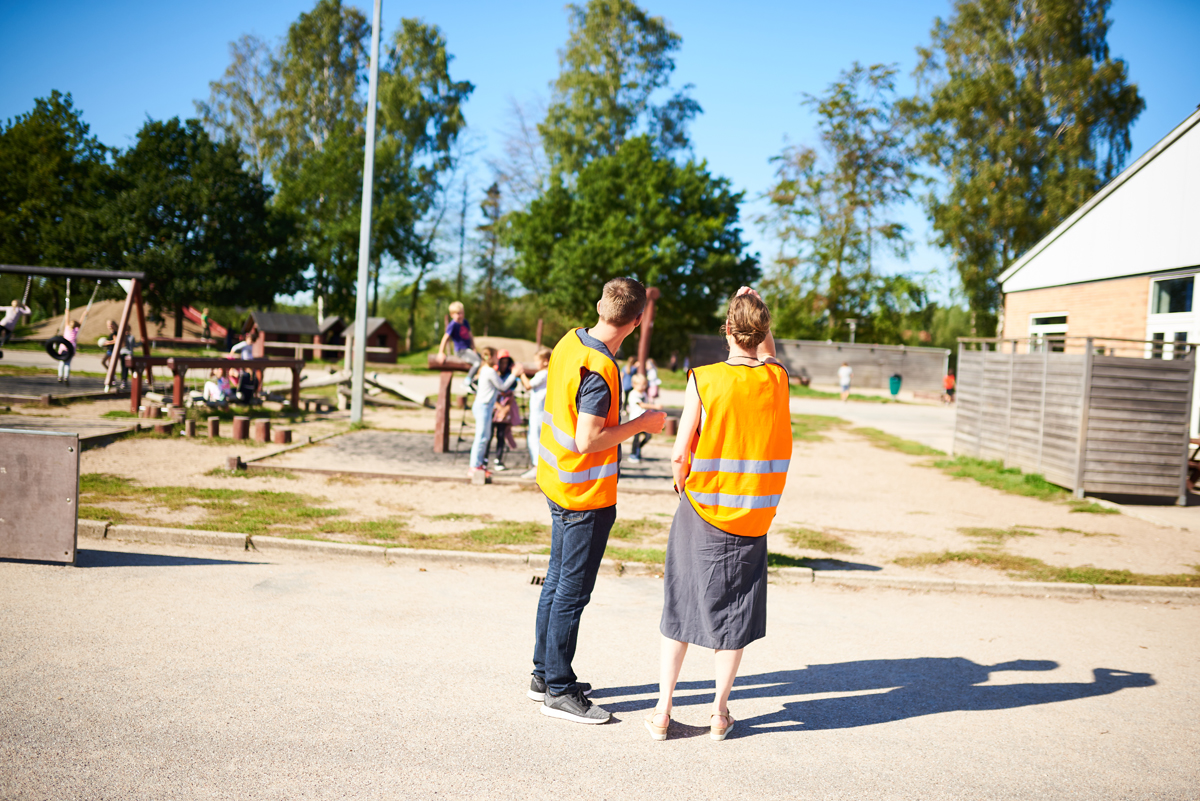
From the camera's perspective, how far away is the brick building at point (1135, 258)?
1416cm

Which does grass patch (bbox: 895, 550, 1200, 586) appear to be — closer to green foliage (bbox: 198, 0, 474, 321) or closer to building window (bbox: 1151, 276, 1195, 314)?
building window (bbox: 1151, 276, 1195, 314)

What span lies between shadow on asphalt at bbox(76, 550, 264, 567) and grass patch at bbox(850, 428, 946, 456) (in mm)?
13573

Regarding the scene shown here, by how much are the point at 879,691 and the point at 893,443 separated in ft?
48.8

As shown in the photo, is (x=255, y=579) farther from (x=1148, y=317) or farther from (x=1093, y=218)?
(x=1093, y=218)

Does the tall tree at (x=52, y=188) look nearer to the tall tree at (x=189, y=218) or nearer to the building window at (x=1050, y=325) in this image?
the tall tree at (x=189, y=218)

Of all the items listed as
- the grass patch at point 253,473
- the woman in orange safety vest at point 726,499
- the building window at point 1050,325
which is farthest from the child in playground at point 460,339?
the building window at point 1050,325

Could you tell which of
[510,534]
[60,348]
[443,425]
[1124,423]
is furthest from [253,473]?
[1124,423]

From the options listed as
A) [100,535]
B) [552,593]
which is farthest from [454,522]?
[552,593]

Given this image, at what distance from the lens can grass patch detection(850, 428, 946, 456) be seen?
54.3 feet

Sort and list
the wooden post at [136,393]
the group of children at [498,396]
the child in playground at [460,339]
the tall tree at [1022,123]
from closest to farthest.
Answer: the group of children at [498,396] < the child in playground at [460,339] < the wooden post at [136,393] < the tall tree at [1022,123]

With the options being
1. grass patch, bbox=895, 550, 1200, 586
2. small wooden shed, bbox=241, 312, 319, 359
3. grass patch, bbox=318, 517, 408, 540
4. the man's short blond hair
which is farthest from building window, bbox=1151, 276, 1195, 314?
small wooden shed, bbox=241, 312, 319, 359

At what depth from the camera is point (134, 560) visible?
6.13m

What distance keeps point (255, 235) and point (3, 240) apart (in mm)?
14253

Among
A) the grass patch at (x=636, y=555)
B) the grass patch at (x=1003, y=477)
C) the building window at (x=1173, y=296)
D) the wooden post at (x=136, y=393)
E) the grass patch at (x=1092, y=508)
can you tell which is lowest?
the grass patch at (x=636, y=555)
